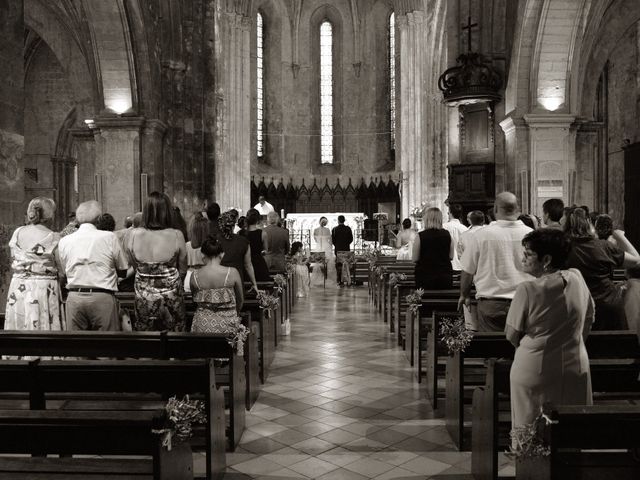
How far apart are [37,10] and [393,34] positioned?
19649 millimetres

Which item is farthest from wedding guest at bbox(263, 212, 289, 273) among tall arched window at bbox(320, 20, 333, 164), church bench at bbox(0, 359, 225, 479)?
tall arched window at bbox(320, 20, 333, 164)

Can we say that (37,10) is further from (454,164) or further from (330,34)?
(330,34)

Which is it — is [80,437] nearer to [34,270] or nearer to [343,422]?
A: [343,422]

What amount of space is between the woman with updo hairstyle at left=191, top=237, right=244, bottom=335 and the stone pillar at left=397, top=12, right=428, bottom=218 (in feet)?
64.3

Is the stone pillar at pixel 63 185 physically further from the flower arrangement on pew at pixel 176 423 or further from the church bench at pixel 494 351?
the flower arrangement on pew at pixel 176 423

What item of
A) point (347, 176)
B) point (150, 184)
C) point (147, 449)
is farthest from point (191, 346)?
point (347, 176)

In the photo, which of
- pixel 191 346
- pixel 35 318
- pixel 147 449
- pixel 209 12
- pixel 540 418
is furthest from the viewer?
pixel 209 12

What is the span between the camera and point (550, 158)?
13.6m

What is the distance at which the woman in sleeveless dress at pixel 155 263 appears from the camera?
5254 millimetres

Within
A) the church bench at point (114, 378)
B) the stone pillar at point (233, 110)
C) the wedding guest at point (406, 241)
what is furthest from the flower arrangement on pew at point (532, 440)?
the stone pillar at point (233, 110)

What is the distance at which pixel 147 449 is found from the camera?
2.77 m

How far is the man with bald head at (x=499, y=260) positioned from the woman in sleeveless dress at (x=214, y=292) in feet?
6.22

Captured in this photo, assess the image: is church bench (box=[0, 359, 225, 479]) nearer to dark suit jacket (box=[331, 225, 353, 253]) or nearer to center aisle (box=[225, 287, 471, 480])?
center aisle (box=[225, 287, 471, 480])

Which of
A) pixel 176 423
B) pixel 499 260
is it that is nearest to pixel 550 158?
pixel 499 260
